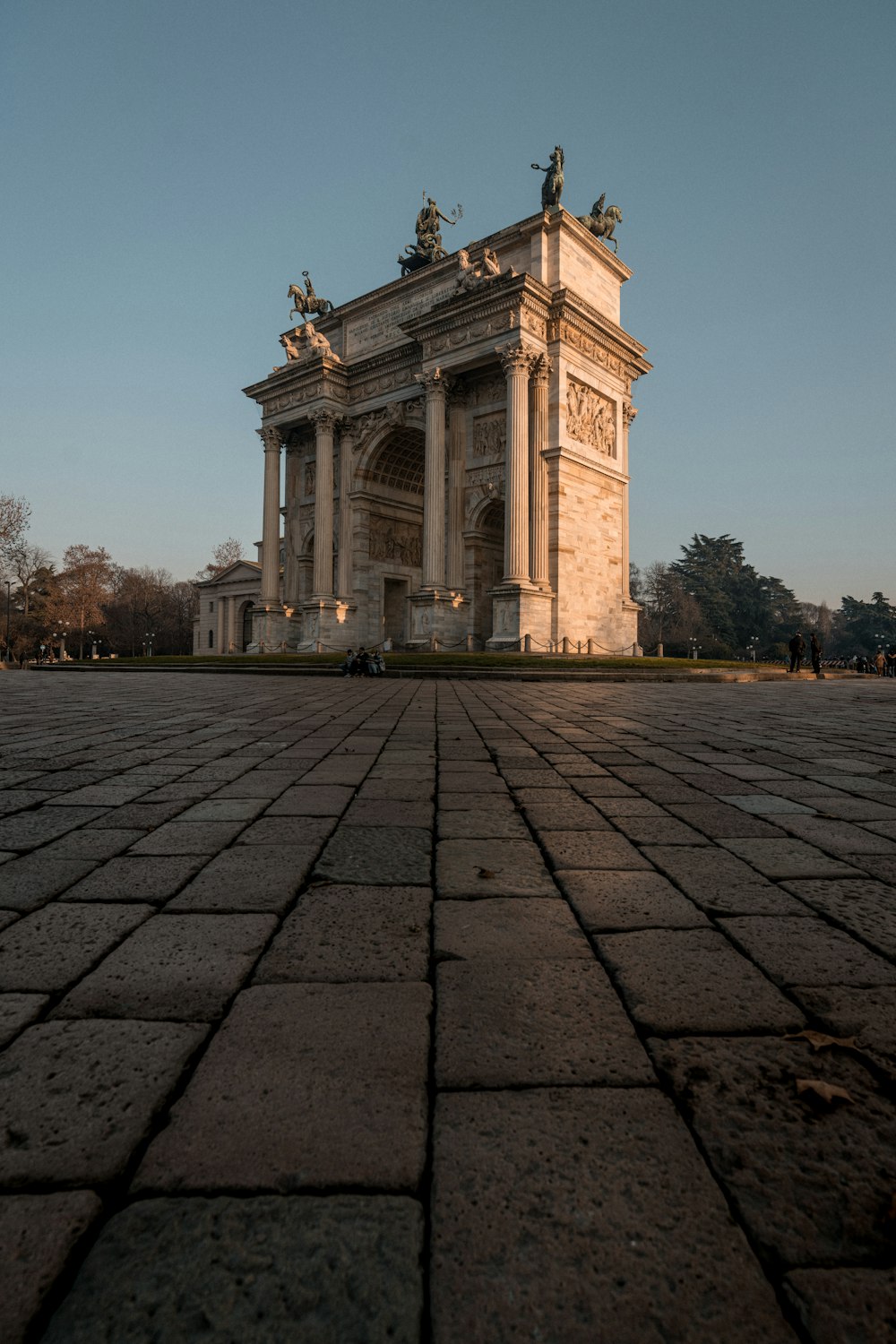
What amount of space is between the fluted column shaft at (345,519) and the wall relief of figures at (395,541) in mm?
1169

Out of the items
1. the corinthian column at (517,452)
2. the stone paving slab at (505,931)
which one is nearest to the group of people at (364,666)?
the corinthian column at (517,452)

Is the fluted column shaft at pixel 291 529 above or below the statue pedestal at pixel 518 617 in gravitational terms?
above

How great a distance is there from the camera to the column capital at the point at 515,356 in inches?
923

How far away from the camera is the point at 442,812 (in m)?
3.25

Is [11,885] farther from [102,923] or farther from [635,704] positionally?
[635,704]

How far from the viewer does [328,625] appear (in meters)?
29.4

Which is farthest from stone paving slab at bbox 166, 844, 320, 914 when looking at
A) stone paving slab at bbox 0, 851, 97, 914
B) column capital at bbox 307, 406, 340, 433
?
column capital at bbox 307, 406, 340, 433

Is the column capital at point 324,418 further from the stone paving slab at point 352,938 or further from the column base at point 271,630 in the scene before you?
the stone paving slab at point 352,938

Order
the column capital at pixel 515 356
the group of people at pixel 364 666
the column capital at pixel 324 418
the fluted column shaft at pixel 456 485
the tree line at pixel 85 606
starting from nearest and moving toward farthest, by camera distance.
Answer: the group of people at pixel 364 666, the column capital at pixel 515 356, the fluted column shaft at pixel 456 485, the column capital at pixel 324 418, the tree line at pixel 85 606

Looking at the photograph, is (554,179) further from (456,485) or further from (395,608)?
(395,608)

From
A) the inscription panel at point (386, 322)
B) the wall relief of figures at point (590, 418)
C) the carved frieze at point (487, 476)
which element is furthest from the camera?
the inscription panel at point (386, 322)

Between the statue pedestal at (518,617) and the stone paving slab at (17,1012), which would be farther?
the statue pedestal at (518,617)

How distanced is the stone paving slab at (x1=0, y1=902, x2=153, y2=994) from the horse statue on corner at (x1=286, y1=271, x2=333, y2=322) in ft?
123

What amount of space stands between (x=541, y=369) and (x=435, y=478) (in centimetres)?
540
